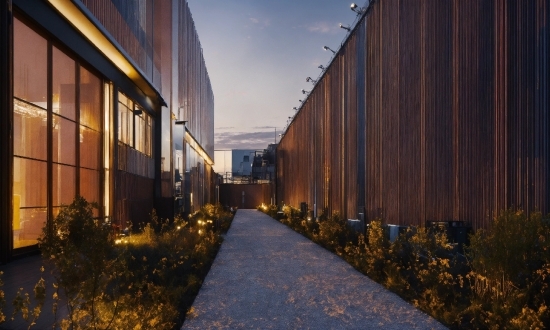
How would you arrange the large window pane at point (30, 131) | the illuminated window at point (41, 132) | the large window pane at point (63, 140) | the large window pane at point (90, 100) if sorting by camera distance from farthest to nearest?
the large window pane at point (90, 100)
the large window pane at point (63, 140)
the large window pane at point (30, 131)
the illuminated window at point (41, 132)

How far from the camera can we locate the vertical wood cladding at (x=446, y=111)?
7.96m

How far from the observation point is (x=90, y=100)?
15508mm

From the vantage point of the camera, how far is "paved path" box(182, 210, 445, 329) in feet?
22.3

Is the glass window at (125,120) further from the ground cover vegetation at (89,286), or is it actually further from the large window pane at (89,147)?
the ground cover vegetation at (89,286)

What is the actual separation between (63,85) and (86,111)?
1500mm

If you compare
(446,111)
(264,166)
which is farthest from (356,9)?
(264,166)

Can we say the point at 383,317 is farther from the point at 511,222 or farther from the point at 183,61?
the point at 183,61

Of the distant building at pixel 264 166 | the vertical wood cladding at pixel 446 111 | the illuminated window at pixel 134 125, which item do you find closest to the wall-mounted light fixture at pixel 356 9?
the vertical wood cladding at pixel 446 111

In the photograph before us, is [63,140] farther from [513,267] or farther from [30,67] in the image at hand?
[513,267]

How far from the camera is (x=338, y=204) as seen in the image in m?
21.1

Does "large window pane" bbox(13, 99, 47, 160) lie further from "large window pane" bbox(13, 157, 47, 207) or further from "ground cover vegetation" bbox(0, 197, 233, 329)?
"ground cover vegetation" bbox(0, 197, 233, 329)

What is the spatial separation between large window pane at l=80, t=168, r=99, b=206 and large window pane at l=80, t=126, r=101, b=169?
0.21m

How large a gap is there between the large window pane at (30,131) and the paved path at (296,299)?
17.1 feet

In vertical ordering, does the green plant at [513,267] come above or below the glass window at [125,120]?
below
